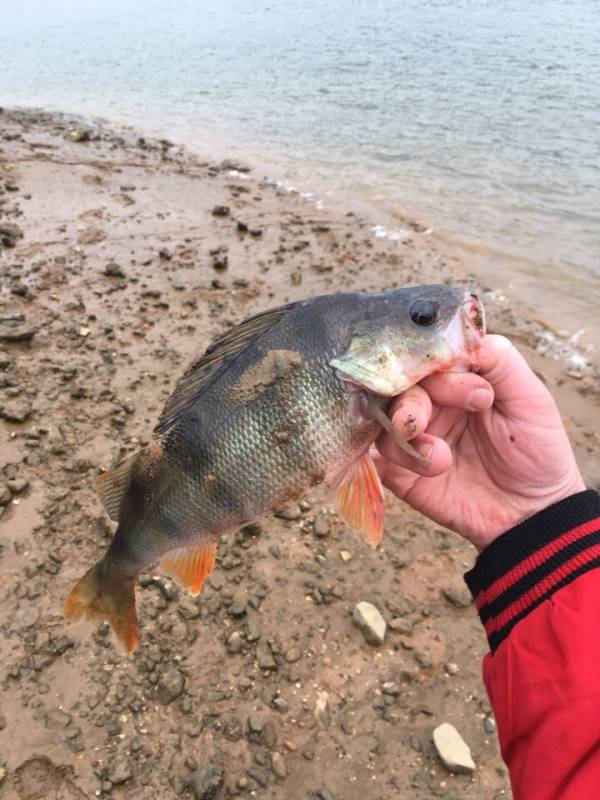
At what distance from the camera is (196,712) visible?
2.90 metres

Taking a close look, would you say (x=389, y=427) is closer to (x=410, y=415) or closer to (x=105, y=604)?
(x=410, y=415)

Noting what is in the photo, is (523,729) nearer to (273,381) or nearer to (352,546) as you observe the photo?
(273,381)

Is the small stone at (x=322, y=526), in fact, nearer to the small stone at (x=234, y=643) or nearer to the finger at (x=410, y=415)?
the small stone at (x=234, y=643)

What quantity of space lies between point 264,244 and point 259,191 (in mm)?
3034

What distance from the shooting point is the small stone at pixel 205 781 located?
2.60 m

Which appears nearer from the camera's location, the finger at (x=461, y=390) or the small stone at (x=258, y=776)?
the finger at (x=461, y=390)

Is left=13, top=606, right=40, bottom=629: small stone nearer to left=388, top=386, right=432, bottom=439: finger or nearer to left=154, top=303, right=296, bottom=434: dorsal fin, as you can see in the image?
left=154, top=303, right=296, bottom=434: dorsal fin

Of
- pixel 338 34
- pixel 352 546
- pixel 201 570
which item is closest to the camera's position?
pixel 201 570

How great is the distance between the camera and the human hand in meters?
2.24

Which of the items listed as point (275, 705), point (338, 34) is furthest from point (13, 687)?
point (338, 34)

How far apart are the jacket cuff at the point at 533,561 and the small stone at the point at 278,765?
1304 mm

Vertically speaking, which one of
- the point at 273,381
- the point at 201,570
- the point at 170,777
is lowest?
the point at 170,777

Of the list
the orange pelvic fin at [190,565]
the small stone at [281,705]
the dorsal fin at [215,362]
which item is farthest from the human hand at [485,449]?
the small stone at [281,705]

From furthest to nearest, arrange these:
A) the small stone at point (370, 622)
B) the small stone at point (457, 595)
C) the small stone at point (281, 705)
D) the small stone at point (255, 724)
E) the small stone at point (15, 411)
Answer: the small stone at point (15, 411) < the small stone at point (457, 595) < the small stone at point (370, 622) < the small stone at point (281, 705) < the small stone at point (255, 724)
